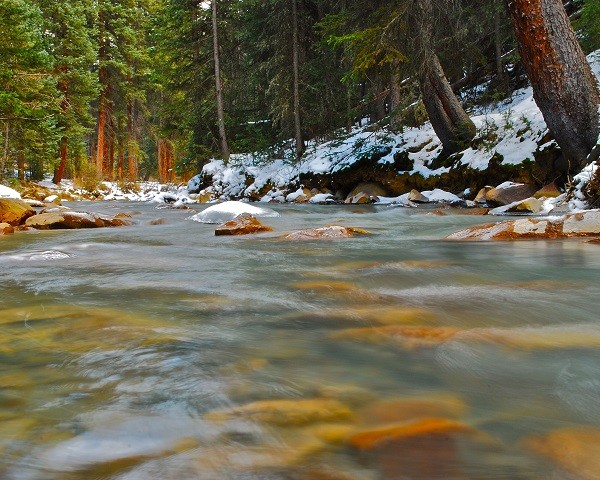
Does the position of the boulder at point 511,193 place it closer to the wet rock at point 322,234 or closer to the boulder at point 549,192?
the boulder at point 549,192

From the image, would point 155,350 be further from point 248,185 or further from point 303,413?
point 248,185

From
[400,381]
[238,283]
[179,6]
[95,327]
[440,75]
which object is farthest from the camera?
[179,6]

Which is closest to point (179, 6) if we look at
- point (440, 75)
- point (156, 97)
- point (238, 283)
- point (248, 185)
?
point (248, 185)

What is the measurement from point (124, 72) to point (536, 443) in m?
30.4

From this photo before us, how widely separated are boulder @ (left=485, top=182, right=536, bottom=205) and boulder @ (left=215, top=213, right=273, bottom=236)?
504cm

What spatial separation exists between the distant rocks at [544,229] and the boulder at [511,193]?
13.2 ft

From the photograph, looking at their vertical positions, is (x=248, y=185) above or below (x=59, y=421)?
above

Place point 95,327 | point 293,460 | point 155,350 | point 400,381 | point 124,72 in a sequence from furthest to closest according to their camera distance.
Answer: point 124,72
point 95,327
point 155,350
point 400,381
point 293,460

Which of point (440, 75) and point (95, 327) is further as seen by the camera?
point (440, 75)

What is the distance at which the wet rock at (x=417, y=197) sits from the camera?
11.7 meters

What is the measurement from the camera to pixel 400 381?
1661 millimetres

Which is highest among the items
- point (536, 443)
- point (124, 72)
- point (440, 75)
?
point (124, 72)

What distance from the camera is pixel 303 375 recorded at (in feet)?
5.67

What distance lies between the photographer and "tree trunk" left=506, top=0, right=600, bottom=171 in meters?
7.34
